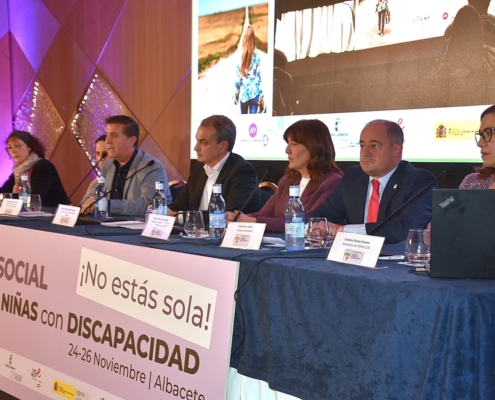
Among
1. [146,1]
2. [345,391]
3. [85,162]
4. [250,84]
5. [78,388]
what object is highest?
[146,1]

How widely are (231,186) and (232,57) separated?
1.50m

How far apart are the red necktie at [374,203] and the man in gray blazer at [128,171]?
1452 millimetres

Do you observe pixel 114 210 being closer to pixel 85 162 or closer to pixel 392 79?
pixel 392 79

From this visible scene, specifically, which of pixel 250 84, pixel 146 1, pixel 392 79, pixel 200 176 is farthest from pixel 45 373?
pixel 146 1

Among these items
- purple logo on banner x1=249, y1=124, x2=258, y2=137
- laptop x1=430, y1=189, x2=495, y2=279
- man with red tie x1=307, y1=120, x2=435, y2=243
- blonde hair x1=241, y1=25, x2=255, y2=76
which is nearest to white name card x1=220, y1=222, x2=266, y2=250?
man with red tie x1=307, y1=120, x2=435, y2=243

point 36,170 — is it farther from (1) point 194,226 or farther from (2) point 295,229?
(2) point 295,229

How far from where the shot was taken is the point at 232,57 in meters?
4.50

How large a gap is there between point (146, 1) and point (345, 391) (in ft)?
14.5

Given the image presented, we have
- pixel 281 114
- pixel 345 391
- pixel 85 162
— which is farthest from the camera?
pixel 85 162

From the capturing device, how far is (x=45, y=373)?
93.4 inches

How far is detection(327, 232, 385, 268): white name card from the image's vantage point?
65.4 inches

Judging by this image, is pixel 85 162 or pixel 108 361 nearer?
pixel 108 361

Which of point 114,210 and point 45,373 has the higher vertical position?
point 114,210

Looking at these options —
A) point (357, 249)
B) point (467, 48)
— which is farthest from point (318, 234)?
point (467, 48)
